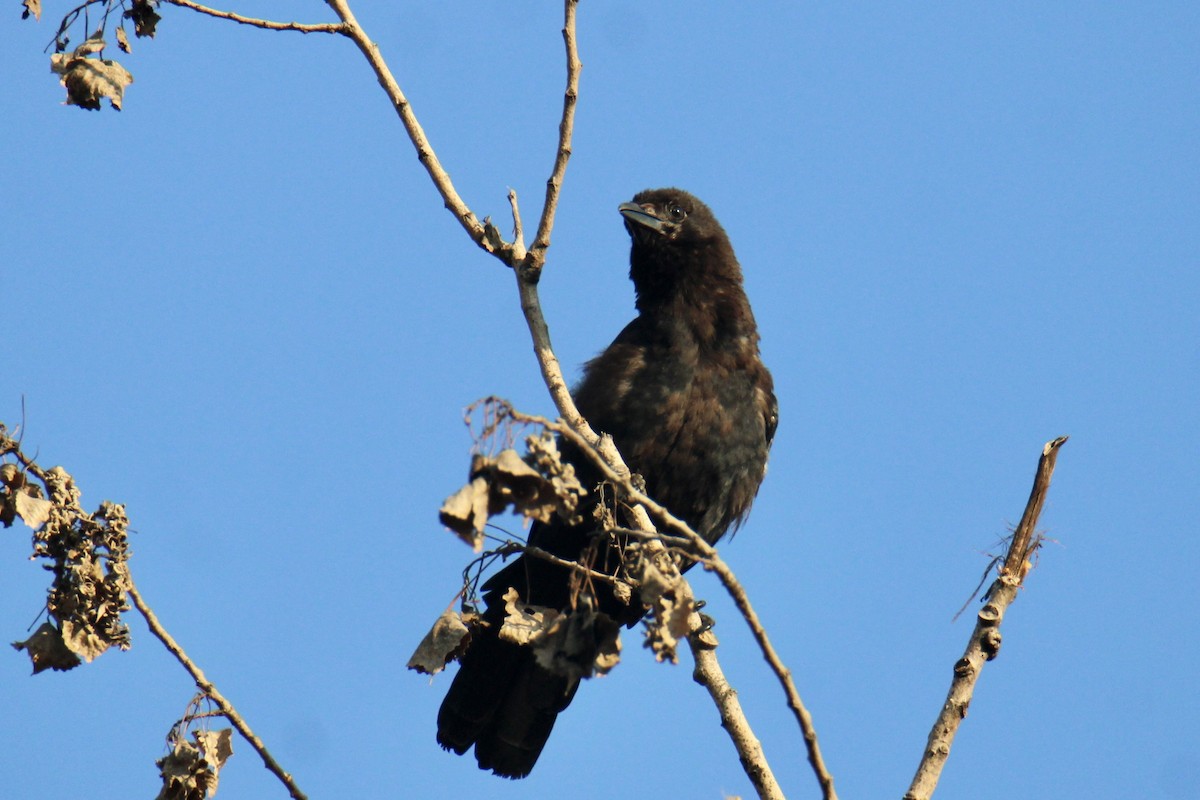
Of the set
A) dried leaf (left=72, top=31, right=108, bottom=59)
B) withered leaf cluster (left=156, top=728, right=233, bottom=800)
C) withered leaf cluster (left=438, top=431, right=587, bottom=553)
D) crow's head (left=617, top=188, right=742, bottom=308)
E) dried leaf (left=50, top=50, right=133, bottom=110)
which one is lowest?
withered leaf cluster (left=156, top=728, right=233, bottom=800)

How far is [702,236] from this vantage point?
23.1ft

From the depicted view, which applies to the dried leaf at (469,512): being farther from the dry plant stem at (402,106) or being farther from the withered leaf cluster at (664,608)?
the dry plant stem at (402,106)

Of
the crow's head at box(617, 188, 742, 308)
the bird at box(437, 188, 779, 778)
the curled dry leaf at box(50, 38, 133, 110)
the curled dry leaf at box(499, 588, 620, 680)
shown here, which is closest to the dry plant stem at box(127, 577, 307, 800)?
the curled dry leaf at box(499, 588, 620, 680)

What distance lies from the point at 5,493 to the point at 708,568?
5.84 feet

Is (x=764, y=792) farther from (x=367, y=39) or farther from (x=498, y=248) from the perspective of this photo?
(x=367, y=39)

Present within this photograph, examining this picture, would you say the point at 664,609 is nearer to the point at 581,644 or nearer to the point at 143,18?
the point at 581,644

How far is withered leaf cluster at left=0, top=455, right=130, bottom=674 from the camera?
136 inches

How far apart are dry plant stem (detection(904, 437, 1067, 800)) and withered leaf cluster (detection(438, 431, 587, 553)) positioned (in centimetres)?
137

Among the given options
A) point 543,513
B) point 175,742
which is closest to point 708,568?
point 543,513

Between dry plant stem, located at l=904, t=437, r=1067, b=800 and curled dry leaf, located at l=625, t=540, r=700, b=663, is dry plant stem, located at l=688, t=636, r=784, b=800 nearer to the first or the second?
dry plant stem, located at l=904, t=437, r=1067, b=800

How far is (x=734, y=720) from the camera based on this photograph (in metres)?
4.09

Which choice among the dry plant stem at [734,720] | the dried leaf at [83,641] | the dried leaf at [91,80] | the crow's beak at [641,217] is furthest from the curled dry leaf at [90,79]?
the crow's beak at [641,217]

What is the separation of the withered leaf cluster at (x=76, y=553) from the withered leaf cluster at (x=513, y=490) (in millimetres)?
1018

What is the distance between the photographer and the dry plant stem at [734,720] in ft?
12.8
